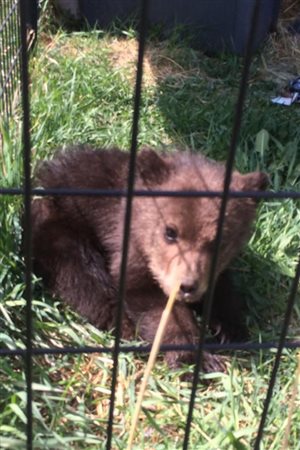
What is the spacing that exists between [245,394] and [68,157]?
1.36m

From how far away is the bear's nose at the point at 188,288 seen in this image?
8.74 feet

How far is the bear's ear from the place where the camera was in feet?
9.64

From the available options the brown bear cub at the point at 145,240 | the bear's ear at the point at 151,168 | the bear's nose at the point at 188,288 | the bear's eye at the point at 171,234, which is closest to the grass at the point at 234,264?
the brown bear cub at the point at 145,240

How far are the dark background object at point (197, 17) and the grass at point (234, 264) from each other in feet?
0.85

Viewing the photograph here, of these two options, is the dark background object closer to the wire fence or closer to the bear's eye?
the wire fence

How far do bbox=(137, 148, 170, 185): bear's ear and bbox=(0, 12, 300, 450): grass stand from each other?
617 millimetres

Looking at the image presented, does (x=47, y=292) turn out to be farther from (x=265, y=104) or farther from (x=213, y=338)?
(x=265, y=104)

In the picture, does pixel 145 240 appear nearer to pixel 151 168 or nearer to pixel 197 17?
pixel 151 168

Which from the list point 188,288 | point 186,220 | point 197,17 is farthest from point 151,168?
point 197,17

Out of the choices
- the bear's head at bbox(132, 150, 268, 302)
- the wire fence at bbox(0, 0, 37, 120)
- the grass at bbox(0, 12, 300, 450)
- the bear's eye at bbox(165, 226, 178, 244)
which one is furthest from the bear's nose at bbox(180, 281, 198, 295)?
the wire fence at bbox(0, 0, 37, 120)

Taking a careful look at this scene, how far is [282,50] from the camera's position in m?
6.12

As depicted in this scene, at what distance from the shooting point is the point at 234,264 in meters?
3.46

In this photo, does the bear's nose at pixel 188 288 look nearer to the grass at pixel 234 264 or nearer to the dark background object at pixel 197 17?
the grass at pixel 234 264

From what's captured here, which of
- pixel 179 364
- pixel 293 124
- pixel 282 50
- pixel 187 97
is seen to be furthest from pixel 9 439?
pixel 282 50
